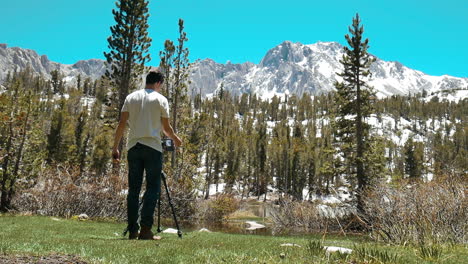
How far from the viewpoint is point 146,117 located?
5.23 meters

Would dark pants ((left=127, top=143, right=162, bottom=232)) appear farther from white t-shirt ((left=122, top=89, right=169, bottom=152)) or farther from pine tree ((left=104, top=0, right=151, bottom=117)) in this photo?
pine tree ((left=104, top=0, right=151, bottom=117))

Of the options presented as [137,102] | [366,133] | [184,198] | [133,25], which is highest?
[133,25]

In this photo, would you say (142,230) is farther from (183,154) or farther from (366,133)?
(366,133)

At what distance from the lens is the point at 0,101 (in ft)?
81.3

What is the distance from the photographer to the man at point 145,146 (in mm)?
5160

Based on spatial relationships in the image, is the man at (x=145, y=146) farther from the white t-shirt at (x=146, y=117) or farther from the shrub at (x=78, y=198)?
the shrub at (x=78, y=198)

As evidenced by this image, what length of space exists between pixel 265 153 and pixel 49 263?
245ft

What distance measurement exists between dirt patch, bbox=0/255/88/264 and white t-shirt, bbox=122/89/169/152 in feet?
7.68

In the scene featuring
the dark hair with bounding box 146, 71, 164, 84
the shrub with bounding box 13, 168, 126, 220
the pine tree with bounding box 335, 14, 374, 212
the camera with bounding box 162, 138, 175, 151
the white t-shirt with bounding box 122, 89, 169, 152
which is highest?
the pine tree with bounding box 335, 14, 374, 212

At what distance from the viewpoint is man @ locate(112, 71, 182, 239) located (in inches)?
203

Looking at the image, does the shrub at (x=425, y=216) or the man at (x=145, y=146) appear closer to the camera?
the man at (x=145, y=146)

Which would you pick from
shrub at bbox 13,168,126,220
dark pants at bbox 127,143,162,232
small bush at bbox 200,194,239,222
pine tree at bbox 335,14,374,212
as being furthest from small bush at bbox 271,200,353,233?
dark pants at bbox 127,143,162,232

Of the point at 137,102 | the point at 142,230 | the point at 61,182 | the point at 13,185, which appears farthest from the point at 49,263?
the point at 13,185

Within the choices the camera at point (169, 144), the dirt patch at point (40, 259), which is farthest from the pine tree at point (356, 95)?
the dirt patch at point (40, 259)
